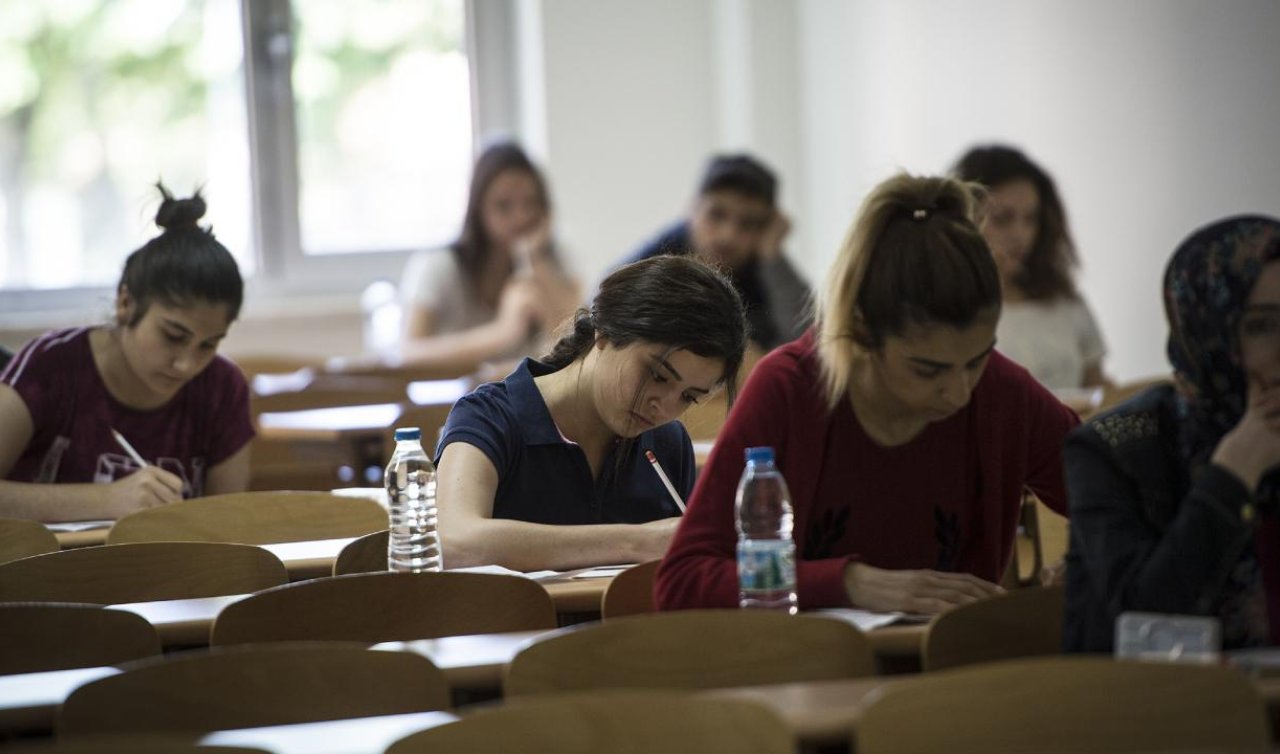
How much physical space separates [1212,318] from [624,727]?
93 cm

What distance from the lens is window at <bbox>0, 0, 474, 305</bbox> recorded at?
706cm

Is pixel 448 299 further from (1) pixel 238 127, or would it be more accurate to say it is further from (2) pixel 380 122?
(1) pixel 238 127

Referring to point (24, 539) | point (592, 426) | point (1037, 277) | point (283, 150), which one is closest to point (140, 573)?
point (24, 539)

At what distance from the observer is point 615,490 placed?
291cm

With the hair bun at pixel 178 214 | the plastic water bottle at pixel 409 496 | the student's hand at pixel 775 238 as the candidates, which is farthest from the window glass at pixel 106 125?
the plastic water bottle at pixel 409 496

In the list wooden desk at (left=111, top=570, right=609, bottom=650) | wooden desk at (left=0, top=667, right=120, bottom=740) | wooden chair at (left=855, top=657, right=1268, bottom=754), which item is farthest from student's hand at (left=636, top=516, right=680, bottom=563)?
wooden chair at (left=855, top=657, right=1268, bottom=754)

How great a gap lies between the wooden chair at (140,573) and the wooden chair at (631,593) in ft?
1.93

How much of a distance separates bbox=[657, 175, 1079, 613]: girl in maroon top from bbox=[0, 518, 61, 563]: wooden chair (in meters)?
1.19

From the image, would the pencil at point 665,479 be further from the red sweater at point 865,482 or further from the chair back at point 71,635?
the chair back at point 71,635

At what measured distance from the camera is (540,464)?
9.31 ft

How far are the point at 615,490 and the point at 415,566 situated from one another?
0.38 m

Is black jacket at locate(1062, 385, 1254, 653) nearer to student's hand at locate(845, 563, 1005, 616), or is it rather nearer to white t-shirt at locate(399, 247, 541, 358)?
student's hand at locate(845, 563, 1005, 616)

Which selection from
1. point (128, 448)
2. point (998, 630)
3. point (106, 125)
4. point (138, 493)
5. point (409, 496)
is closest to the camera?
point (998, 630)

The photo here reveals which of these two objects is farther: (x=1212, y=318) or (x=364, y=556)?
(x=364, y=556)
